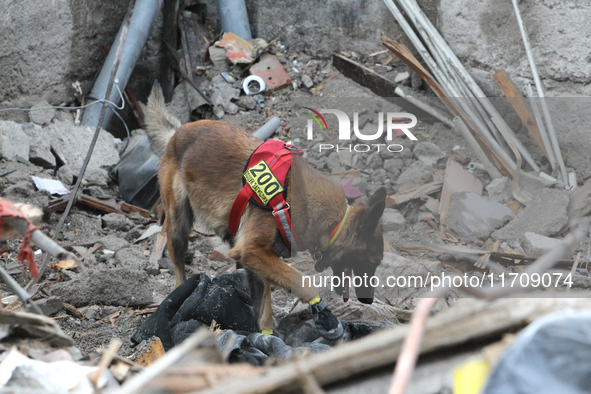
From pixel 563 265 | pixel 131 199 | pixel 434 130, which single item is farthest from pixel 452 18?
pixel 131 199

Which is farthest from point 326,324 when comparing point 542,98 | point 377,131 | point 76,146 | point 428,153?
point 76,146

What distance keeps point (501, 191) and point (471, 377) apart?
Result: 521 cm

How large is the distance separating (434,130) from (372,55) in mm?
2106

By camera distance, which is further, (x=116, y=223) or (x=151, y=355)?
(x=116, y=223)

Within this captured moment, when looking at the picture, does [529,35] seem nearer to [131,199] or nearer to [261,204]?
[261,204]

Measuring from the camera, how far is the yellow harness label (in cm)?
367

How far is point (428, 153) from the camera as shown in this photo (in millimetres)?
6766

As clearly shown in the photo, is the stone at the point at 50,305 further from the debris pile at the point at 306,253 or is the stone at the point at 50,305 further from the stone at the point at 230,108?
the stone at the point at 230,108

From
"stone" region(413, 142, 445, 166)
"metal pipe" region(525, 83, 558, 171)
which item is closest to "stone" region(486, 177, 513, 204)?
"metal pipe" region(525, 83, 558, 171)

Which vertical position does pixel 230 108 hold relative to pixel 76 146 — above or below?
above

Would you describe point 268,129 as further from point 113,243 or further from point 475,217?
point 475,217

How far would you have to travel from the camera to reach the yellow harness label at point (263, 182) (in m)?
3.67

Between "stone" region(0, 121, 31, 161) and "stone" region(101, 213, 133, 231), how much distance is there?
61.5 inches

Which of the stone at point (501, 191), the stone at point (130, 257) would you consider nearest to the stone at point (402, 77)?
the stone at point (501, 191)
